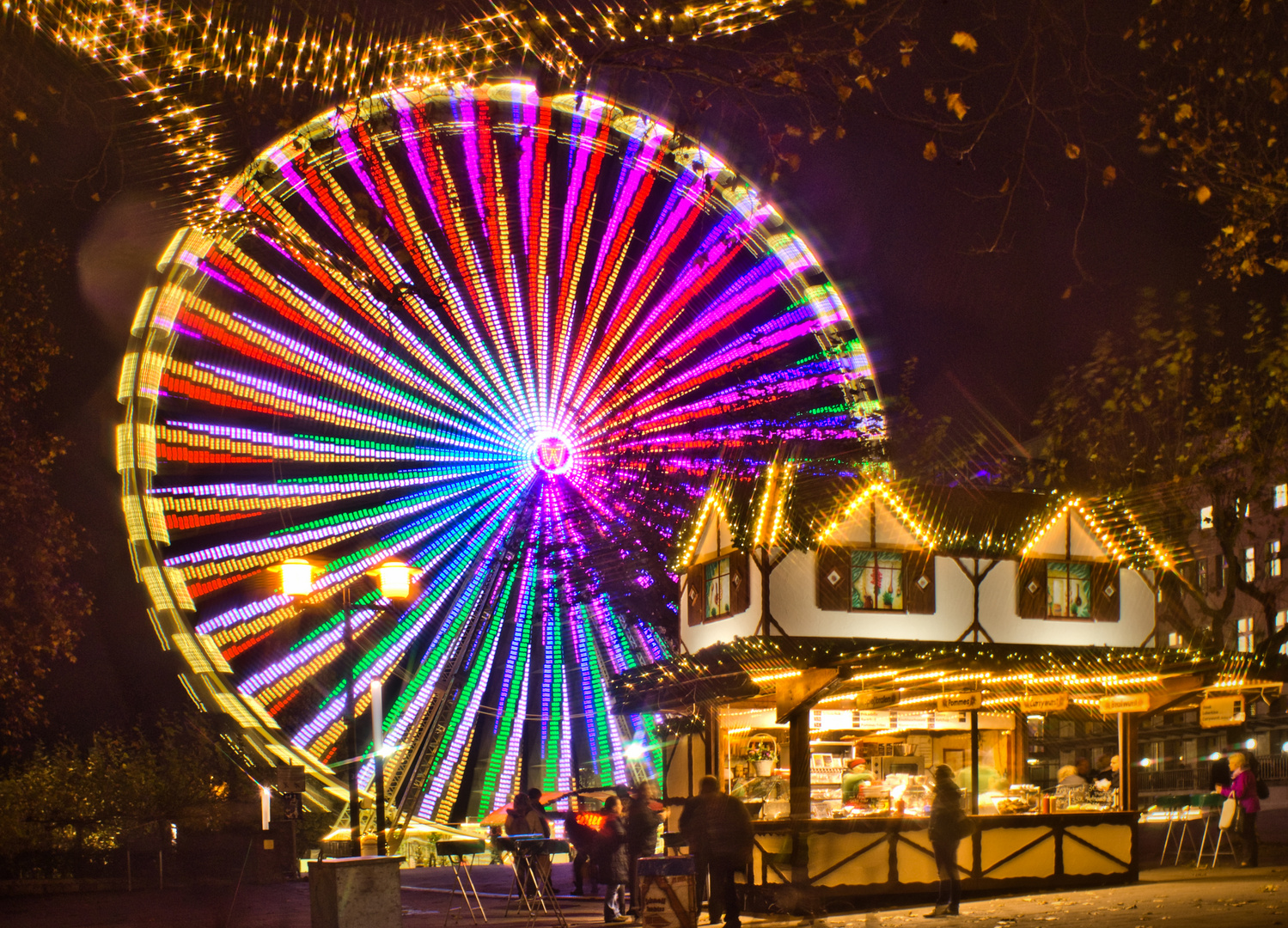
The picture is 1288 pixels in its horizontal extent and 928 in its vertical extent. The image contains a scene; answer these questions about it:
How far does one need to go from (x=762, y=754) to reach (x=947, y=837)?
739 centimetres

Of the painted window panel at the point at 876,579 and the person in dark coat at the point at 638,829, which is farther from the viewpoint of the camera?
the painted window panel at the point at 876,579

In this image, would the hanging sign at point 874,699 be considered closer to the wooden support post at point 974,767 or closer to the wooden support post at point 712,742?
the wooden support post at point 974,767

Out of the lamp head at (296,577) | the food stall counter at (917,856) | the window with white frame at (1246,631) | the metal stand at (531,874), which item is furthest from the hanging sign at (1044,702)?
the window with white frame at (1246,631)

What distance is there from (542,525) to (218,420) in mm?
5521

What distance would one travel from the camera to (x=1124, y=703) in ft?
55.4

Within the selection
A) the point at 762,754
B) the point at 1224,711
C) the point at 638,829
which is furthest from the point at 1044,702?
the point at 638,829

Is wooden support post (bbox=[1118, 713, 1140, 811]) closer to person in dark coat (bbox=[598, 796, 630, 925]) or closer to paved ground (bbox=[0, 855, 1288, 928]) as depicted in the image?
paved ground (bbox=[0, 855, 1288, 928])

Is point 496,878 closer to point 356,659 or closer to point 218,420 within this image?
point 356,659

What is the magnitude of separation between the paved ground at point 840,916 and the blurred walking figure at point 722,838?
3.84 ft

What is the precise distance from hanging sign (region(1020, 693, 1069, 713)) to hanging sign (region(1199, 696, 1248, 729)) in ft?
5.65

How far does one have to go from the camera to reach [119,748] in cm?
3153

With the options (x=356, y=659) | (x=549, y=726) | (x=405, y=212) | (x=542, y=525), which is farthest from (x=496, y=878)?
(x=405, y=212)

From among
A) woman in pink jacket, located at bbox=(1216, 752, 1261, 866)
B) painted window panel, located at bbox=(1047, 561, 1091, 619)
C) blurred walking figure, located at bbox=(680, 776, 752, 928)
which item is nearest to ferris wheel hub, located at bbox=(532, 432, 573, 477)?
painted window panel, located at bbox=(1047, 561, 1091, 619)

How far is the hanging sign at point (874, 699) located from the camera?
1641 cm
